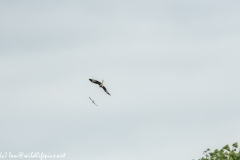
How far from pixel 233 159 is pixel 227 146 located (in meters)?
2.10

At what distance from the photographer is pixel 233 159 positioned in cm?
5266

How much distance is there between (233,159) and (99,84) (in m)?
24.1

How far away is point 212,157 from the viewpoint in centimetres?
5497

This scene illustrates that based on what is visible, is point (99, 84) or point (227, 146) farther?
point (227, 146)

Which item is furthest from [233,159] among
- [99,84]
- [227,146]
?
[99,84]

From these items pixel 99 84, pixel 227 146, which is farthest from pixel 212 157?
pixel 99 84

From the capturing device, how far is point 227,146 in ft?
178

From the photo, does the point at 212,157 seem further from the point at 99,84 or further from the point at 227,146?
the point at 99,84

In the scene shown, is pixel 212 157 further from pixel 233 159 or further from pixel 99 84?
pixel 99 84

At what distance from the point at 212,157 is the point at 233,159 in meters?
3.00

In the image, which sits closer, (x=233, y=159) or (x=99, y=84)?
(x=99, y=84)

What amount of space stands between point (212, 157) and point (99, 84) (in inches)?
978
